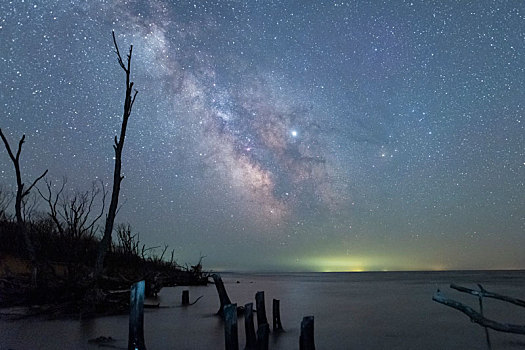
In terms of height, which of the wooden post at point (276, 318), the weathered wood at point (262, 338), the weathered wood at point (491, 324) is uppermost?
the weathered wood at point (491, 324)

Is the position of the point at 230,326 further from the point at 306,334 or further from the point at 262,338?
the point at 306,334

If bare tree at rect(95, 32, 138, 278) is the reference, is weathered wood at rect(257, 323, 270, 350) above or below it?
below

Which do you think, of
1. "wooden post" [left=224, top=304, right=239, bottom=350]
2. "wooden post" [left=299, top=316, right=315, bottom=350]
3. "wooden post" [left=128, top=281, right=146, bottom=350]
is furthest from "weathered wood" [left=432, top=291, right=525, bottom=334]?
"wooden post" [left=128, top=281, right=146, bottom=350]

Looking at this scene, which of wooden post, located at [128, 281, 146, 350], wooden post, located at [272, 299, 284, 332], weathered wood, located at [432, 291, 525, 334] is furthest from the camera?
wooden post, located at [272, 299, 284, 332]

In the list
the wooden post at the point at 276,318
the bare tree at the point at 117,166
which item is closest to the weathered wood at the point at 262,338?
the wooden post at the point at 276,318

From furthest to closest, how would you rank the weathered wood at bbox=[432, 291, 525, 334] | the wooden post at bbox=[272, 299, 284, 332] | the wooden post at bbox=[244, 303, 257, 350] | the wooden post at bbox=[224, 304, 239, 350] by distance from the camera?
the wooden post at bbox=[272, 299, 284, 332], the wooden post at bbox=[244, 303, 257, 350], the wooden post at bbox=[224, 304, 239, 350], the weathered wood at bbox=[432, 291, 525, 334]

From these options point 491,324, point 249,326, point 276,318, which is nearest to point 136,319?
point 249,326

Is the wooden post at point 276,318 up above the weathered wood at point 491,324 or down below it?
below

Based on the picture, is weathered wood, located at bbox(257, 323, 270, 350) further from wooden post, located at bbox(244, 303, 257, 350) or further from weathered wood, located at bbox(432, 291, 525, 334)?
weathered wood, located at bbox(432, 291, 525, 334)

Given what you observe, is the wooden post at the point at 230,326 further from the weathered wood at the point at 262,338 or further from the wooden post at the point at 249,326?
the wooden post at the point at 249,326

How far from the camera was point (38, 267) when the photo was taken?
47.0ft

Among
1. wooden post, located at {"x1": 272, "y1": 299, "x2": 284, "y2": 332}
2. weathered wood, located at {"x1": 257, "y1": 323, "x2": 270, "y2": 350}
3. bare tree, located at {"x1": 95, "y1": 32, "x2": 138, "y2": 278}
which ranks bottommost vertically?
wooden post, located at {"x1": 272, "y1": 299, "x2": 284, "y2": 332}

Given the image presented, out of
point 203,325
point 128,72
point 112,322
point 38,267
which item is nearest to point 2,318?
point 38,267

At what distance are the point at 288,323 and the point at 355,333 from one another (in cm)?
302
